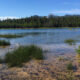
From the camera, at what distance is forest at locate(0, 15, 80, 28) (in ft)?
377

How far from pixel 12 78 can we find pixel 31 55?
4697mm

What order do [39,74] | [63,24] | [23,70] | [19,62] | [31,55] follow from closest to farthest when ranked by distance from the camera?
[39,74]
[23,70]
[19,62]
[31,55]
[63,24]

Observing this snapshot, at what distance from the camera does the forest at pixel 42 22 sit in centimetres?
11481

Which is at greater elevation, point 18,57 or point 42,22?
point 42,22

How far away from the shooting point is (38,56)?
34.7 ft

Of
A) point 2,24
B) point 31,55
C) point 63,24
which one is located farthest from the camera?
point 63,24

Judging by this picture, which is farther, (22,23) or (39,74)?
(22,23)

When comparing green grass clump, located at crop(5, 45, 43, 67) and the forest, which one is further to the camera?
the forest

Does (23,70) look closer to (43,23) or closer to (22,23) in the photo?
(22,23)

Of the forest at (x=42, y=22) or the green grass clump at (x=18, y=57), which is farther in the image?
the forest at (x=42, y=22)

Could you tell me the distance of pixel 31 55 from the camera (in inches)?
446

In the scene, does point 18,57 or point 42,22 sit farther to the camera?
point 42,22

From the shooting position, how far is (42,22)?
125875 millimetres

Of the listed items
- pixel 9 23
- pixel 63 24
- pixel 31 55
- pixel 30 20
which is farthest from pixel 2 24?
pixel 31 55
